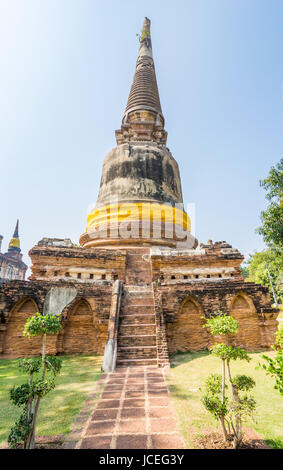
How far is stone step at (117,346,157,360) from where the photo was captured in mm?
6762

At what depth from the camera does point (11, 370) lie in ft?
21.3

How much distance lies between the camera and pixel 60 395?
475cm

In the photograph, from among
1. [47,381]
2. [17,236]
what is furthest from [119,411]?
[17,236]

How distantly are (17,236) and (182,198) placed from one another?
152ft

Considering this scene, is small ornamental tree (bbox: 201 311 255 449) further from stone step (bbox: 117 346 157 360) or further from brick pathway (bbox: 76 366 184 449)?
stone step (bbox: 117 346 157 360)

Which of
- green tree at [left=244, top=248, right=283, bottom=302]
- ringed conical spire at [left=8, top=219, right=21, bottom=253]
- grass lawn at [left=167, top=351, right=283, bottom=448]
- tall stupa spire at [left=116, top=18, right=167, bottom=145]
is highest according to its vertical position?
tall stupa spire at [left=116, top=18, right=167, bottom=145]

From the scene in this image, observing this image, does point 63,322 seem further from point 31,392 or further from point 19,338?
point 31,392

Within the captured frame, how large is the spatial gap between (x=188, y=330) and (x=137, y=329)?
193cm

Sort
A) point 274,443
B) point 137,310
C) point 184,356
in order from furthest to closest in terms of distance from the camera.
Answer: point 137,310 → point 184,356 → point 274,443

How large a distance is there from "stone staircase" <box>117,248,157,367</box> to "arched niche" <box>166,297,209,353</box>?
0.91 metres

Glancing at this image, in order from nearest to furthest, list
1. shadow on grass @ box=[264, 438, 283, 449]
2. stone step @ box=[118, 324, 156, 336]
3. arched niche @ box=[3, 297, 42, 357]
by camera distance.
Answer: shadow on grass @ box=[264, 438, 283, 449]
stone step @ box=[118, 324, 156, 336]
arched niche @ box=[3, 297, 42, 357]

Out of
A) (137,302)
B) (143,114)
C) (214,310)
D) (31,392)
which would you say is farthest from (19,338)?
(143,114)

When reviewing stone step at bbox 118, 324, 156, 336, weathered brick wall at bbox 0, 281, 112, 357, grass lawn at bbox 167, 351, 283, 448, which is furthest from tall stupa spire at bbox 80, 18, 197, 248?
grass lawn at bbox 167, 351, 283, 448
